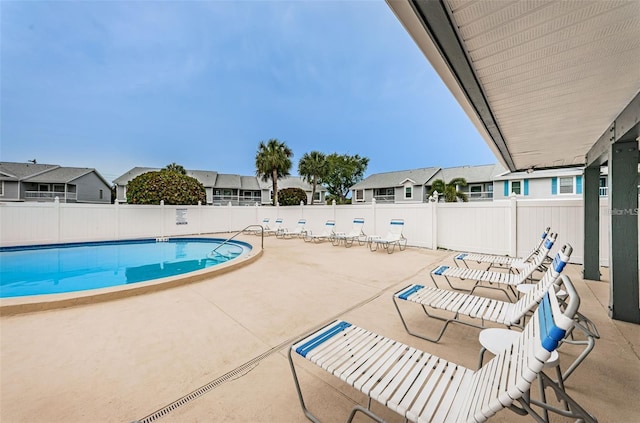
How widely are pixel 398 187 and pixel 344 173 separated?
988 centimetres

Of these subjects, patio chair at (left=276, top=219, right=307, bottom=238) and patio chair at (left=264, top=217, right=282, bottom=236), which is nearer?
patio chair at (left=276, top=219, right=307, bottom=238)

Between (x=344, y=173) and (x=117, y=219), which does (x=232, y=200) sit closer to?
(x=344, y=173)

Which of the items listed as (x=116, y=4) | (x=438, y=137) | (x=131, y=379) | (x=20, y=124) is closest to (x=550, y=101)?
(x=131, y=379)

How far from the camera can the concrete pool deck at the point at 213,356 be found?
1.82 metres

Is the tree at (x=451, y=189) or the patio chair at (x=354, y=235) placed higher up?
the tree at (x=451, y=189)

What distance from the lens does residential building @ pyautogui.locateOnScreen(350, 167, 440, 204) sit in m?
25.8

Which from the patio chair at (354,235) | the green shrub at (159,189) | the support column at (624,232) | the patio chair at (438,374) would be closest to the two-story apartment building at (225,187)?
the green shrub at (159,189)

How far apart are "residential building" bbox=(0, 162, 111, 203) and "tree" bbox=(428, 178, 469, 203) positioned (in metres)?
32.8

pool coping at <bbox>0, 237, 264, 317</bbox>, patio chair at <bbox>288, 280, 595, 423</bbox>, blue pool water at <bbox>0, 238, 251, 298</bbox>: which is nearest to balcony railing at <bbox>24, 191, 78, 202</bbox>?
blue pool water at <bbox>0, 238, 251, 298</bbox>

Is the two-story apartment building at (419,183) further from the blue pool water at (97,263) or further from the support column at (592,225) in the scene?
the support column at (592,225)

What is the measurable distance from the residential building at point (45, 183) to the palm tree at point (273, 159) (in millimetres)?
17589

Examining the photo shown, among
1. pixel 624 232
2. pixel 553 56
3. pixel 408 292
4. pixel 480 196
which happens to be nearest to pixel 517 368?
pixel 408 292

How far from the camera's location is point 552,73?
7.54 ft

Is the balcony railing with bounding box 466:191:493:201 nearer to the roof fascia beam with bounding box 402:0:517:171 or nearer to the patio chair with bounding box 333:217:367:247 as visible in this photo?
the patio chair with bounding box 333:217:367:247
